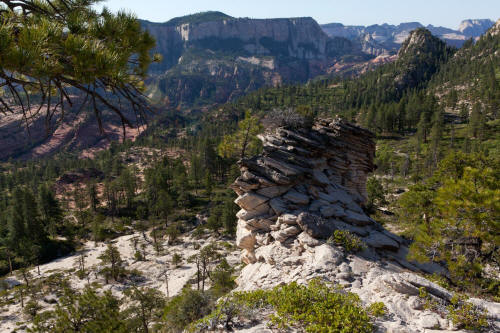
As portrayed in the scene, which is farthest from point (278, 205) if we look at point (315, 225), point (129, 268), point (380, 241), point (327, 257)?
point (129, 268)

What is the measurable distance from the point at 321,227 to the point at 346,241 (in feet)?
5.16

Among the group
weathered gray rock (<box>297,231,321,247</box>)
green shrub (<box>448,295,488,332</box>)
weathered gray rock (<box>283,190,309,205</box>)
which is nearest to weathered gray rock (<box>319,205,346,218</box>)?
weathered gray rock (<box>283,190,309,205</box>)

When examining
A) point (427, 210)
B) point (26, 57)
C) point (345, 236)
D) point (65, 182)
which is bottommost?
point (65, 182)

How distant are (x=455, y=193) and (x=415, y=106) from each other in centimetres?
10070

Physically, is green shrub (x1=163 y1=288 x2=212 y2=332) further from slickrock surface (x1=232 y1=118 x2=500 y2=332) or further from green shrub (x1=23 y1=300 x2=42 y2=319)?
green shrub (x1=23 y1=300 x2=42 y2=319)

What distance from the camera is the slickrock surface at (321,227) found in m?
9.66

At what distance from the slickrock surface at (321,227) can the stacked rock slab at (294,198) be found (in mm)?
66

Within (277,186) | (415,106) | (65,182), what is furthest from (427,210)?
(65,182)

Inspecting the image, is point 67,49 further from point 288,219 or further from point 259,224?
point 259,224

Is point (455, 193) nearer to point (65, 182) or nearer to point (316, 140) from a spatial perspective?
point (316, 140)

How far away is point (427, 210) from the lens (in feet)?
75.7

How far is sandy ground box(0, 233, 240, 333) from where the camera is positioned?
33147 millimetres

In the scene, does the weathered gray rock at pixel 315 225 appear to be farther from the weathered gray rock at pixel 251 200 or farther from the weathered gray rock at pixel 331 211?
the weathered gray rock at pixel 251 200

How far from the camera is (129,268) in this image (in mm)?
45156
